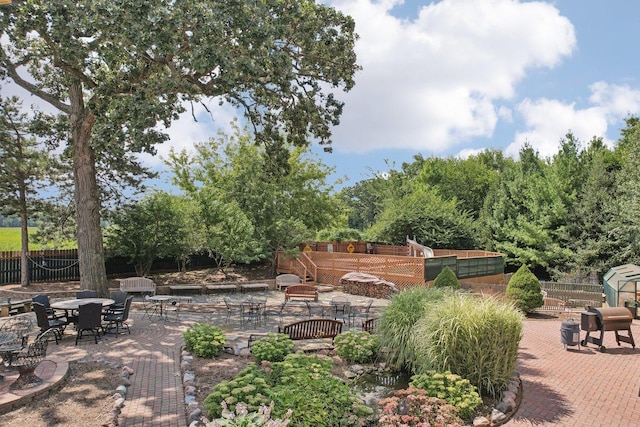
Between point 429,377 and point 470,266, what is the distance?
1542 centimetres

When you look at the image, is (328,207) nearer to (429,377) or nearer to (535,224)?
(535,224)

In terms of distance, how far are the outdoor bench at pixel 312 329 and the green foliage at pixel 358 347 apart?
0.81 m

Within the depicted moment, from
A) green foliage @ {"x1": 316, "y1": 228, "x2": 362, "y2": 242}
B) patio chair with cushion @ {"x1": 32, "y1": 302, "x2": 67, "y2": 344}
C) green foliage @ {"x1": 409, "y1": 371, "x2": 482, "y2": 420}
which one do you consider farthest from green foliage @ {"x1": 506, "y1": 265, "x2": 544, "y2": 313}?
green foliage @ {"x1": 316, "y1": 228, "x2": 362, "y2": 242}

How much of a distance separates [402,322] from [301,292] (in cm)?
709

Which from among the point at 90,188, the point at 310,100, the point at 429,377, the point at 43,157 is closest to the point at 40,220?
the point at 43,157

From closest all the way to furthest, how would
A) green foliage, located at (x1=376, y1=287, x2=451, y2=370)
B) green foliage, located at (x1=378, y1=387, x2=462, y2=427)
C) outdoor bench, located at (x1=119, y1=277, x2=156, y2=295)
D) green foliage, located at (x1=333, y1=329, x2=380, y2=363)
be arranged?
green foliage, located at (x1=378, y1=387, x2=462, y2=427) < green foliage, located at (x1=376, y1=287, x2=451, y2=370) < green foliage, located at (x1=333, y1=329, x2=380, y2=363) < outdoor bench, located at (x1=119, y1=277, x2=156, y2=295)

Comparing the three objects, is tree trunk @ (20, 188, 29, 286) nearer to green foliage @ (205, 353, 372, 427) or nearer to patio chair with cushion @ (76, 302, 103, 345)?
patio chair with cushion @ (76, 302, 103, 345)

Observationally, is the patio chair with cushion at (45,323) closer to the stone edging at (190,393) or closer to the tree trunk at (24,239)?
the stone edging at (190,393)

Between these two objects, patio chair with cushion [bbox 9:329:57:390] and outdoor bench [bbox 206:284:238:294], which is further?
outdoor bench [bbox 206:284:238:294]

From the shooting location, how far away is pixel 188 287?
59.7ft

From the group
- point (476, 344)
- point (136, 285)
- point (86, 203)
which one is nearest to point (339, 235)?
point (136, 285)

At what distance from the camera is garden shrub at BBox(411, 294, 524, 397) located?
7270 millimetres

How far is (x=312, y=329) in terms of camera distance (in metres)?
9.95

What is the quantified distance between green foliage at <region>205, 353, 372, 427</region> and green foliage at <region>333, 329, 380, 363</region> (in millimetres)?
2421
